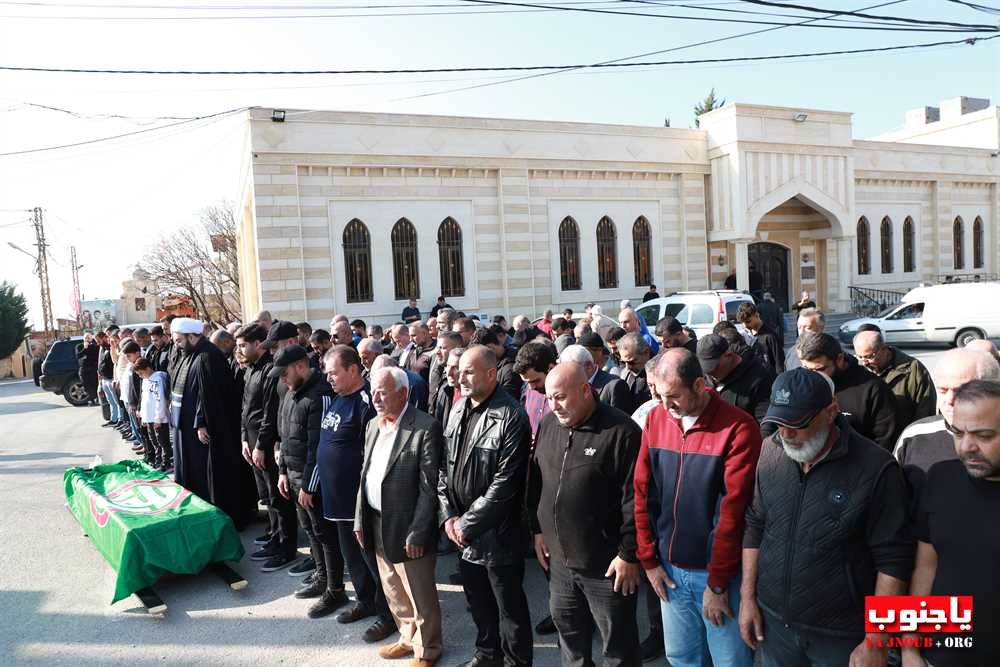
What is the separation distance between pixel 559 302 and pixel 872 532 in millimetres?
18005

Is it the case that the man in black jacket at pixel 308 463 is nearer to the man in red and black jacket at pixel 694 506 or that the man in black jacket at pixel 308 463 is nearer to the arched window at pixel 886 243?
the man in red and black jacket at pixel 694 506

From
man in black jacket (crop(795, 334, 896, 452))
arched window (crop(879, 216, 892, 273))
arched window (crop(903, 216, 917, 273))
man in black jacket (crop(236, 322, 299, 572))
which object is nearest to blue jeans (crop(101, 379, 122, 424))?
man in black jacket (crop(236, 322, 299, 572))

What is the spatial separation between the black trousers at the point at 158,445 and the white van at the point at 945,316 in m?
15.7

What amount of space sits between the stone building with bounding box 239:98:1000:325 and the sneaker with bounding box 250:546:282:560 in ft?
38.3

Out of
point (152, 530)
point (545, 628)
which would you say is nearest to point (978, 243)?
point (545, 628)

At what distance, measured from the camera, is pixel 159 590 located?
18.5 ft

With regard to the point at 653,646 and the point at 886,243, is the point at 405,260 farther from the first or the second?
the point at 886,243

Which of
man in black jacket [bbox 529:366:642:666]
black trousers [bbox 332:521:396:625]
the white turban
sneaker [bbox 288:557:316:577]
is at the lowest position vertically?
sneaker [bbox 288:557:316:577]

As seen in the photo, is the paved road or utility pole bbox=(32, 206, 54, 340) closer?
the paved road

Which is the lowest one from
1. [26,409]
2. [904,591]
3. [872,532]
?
[26,409]

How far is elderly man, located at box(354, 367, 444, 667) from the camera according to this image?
13.9 feet

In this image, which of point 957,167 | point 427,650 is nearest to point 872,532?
point 427,650

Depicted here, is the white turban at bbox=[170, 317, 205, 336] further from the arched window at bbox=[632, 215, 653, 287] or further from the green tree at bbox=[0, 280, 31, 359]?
the green tree at bbox=[0, 280, 31, 359]

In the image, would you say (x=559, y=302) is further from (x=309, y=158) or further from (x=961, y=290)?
(x=961, y=290)
